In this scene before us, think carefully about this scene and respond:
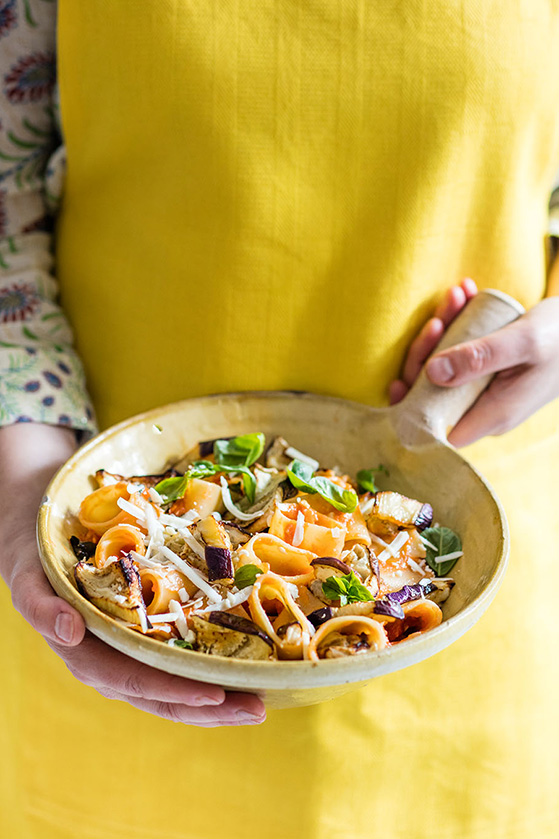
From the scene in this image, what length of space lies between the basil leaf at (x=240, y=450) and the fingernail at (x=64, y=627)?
406 mm

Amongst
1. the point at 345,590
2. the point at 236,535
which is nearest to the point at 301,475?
the point at 236,535

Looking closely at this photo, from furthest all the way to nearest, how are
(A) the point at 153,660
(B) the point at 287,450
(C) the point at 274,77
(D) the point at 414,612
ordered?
1. (B) the point at 287,450
2. (C) the point at 274,77
3. (D) the point at 414,612
4. (A) the point at 153,660

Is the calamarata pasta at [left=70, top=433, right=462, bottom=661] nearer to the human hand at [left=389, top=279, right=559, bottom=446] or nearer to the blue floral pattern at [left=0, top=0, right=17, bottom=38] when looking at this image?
the human hand at [left=389, top=279, right=559, bottom=446]

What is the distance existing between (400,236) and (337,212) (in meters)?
0.11

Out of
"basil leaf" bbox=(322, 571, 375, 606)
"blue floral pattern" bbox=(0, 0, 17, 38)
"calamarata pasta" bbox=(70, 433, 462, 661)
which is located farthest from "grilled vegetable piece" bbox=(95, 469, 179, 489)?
"blue floral pattern" bbox=(0, 0, 17, 38)

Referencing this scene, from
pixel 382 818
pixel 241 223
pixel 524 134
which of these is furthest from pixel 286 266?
pixel 382 818

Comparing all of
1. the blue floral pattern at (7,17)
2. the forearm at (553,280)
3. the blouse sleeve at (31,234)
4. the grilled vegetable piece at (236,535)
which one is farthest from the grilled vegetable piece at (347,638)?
the blue floral pattern at (7,17)

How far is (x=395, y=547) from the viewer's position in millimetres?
1070

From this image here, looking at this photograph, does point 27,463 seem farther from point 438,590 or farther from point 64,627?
point 438,590

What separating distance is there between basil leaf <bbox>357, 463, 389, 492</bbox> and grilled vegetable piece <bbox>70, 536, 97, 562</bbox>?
17.2 inches

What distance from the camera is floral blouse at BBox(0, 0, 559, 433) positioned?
4.09ft

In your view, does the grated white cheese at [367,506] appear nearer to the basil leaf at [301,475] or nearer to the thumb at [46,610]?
the basil leaf at [301,475]

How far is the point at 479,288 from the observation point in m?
1.35

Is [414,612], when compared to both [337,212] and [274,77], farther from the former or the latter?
[274,77]
